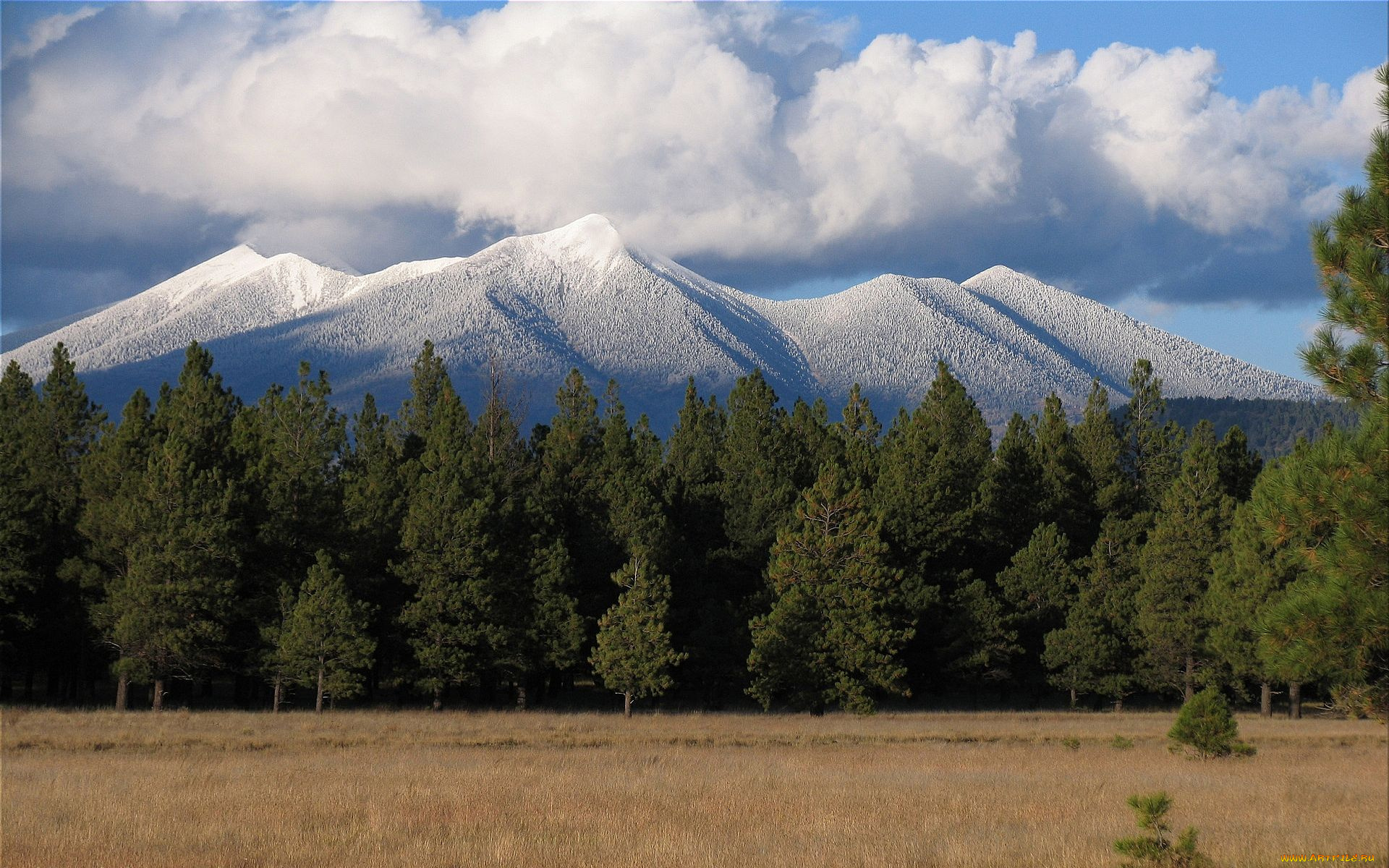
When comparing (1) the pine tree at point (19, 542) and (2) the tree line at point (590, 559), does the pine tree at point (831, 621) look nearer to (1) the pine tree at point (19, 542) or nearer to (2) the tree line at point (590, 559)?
(2) the tree line at point (590, 559)

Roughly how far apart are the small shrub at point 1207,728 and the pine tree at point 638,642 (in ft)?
75.2

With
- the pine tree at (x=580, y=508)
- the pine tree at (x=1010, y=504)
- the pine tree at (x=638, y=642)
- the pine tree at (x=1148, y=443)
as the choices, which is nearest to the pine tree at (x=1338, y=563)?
the pine tree at (x=638, y=642)

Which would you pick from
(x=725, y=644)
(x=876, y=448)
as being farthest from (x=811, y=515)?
(x=876, y=448)

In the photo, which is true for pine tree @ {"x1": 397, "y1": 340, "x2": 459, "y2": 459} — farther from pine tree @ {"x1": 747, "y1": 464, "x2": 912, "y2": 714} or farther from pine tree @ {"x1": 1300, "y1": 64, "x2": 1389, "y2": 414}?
pine tree @ {"x1": 1300, "y1": 64, "x2": 1389, "y2": 414}

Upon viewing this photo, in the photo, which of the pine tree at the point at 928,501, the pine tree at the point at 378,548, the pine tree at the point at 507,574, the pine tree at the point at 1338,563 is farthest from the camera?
the pine tree at the point at 928,501

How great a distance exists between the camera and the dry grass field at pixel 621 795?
61.0 feet

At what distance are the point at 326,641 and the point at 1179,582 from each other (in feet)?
141

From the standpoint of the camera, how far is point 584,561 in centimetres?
6381

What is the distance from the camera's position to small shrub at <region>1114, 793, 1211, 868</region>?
15219mm

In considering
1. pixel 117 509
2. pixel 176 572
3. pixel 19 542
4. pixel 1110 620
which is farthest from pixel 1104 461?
pixel 19 542

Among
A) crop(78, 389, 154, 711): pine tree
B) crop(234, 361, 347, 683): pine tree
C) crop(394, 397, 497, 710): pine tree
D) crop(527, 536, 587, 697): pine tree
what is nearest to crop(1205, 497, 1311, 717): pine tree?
crop(527, 536, 587, 697): pine tree

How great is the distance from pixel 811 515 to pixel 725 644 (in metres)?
8.52

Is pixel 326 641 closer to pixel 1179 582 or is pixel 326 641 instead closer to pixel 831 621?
pixel 831 621

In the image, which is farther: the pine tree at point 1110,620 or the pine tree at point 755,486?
the pine tree at point 755,486
